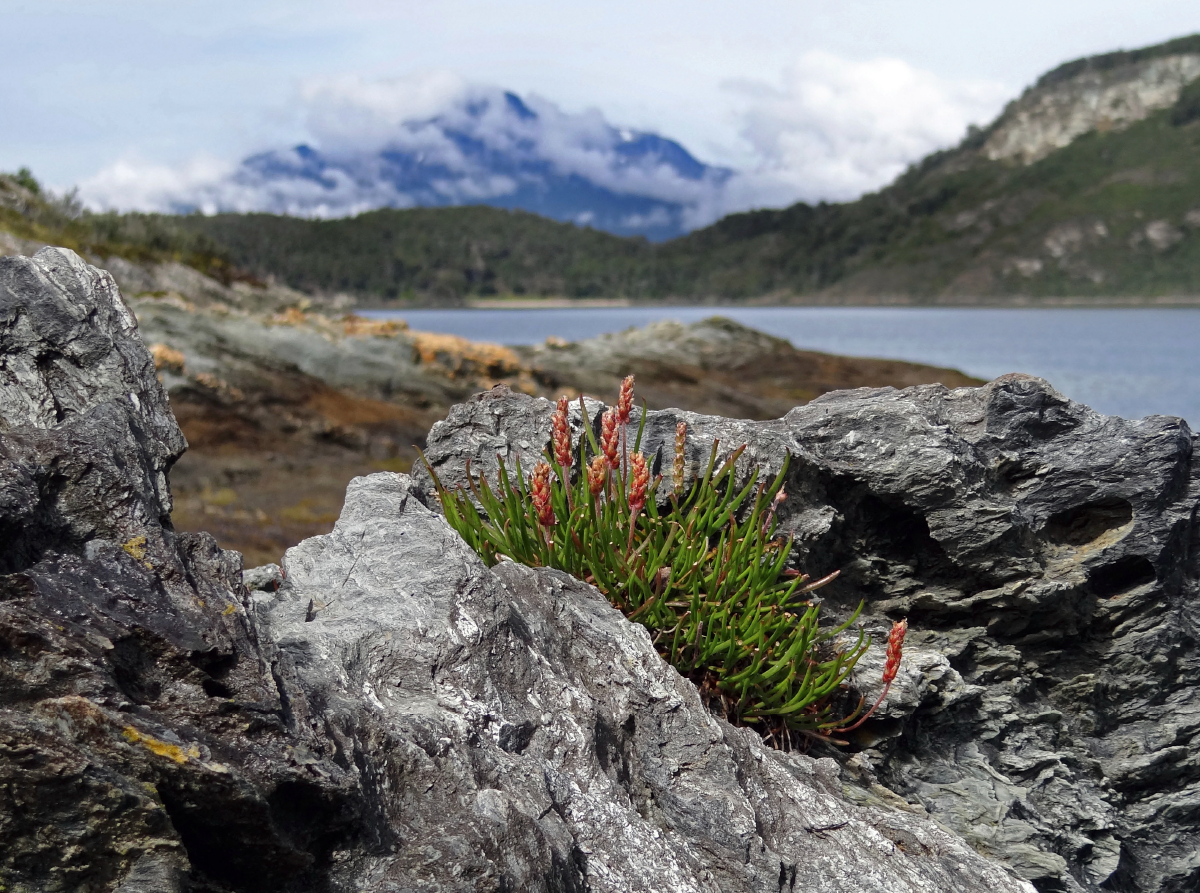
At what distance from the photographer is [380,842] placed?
116 inches

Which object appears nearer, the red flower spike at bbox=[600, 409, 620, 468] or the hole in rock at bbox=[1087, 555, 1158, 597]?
the red flower spike at bbox=[600, 409, 620, 468]

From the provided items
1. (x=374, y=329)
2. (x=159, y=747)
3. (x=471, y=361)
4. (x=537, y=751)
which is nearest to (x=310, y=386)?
(x=471, y=361)

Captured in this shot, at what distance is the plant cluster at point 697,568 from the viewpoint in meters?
4.56

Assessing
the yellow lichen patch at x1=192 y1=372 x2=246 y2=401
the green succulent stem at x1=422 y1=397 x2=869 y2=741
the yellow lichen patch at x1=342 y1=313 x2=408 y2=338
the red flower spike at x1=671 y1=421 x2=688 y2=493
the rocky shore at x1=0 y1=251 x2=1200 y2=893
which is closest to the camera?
the rocky shore at x1=0 y1=251 x2=1200 y2=893

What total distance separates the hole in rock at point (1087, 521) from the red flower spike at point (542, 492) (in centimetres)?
317

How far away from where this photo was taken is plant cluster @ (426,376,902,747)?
4562 millimetres

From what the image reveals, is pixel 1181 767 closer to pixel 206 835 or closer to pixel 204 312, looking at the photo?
pixel 206 835

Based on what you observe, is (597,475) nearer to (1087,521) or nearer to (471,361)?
(1087,521)

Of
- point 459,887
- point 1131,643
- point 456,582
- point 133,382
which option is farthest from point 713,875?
point 1131,643

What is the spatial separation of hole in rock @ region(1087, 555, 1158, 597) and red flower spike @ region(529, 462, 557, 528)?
3317 mm

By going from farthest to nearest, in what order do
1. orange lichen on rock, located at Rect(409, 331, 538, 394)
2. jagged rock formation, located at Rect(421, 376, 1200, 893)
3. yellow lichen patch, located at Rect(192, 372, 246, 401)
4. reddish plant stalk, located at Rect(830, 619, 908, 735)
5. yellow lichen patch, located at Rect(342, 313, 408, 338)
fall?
yellow lichen patch, located at Rect(342, 313, 408, 338), orange lichen on rock, located at Rect(409, 331, 538, 394), yellow lichen patch, located at Rect(192, 372, 246, 401), jagged rock formation, located at Rect(421, 376, 1200, 893), reddish plant stalk, located at Rect(830, 619, 908, 735)

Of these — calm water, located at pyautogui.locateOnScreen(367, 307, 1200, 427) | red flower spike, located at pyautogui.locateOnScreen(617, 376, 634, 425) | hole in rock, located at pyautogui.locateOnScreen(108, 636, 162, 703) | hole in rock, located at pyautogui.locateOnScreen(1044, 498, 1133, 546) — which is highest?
red flower spike, located at pyautogui.locateOnScreen(617, 376, 634, 425)

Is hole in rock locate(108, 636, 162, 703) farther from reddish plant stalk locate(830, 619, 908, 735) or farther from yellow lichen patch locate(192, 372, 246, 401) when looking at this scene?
yellow lichen patch locate(192, 372, 246, 401)

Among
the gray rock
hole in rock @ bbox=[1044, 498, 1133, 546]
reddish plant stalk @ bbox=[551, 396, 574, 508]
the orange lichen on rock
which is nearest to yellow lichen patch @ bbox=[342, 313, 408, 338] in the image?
the orange lichen on rock
